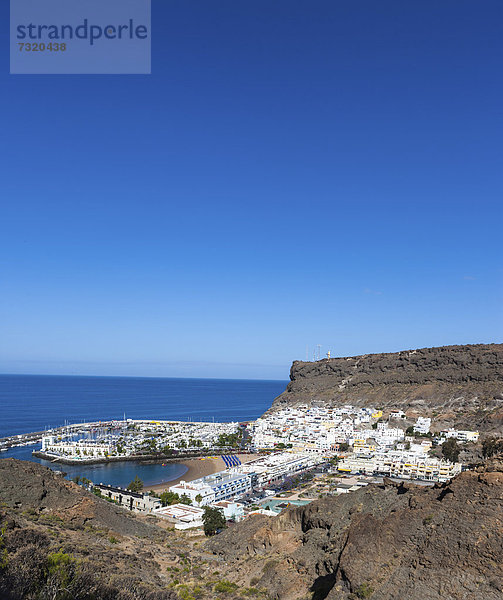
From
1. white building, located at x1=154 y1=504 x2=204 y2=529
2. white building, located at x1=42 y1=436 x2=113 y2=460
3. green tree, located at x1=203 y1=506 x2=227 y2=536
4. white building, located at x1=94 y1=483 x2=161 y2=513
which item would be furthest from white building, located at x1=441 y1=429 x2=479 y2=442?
white building, located at x1=42 y1=436 x2=113 y2=460

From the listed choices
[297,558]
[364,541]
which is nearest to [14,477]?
[297,558]

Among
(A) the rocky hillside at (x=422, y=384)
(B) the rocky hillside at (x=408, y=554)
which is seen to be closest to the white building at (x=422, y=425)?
(A) the rocky hillside at (x=422, y=384)

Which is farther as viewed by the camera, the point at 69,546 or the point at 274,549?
the point at 274,549

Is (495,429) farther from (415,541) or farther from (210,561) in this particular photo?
(415,541)

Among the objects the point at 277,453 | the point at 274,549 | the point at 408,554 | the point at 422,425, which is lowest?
the point at 277,453

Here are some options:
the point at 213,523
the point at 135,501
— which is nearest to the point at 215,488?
the point at 135,501

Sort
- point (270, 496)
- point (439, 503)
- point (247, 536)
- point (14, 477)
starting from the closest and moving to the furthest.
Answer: point (439, 503)
point (247, 536)
point (14, 477)
point (270, 496)

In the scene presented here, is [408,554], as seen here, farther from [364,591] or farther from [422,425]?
[422,425]

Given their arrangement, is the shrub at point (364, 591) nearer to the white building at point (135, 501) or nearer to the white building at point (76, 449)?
the white building at point (135, 501)
